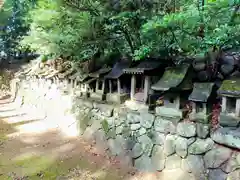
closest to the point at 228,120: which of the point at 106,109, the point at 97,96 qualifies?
the point at 106,109

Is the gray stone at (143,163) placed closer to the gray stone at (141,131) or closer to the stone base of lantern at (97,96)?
the gray stone at (141,131)

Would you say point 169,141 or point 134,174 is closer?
point 169,141

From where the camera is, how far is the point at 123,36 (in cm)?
579

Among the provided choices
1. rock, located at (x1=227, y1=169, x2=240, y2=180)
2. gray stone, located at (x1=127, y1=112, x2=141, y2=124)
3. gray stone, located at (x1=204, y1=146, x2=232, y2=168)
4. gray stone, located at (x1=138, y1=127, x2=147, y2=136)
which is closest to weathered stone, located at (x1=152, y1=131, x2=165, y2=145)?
gray stone, located at (x1=138, y1=127, x2=147, y2=136)

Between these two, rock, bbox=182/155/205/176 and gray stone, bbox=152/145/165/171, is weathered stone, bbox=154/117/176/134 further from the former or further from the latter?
rock, bbox=182/155/205/176

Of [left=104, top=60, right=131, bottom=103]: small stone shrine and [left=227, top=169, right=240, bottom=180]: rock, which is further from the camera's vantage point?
[left=104, top=60, right=131, bottom=103]: small stone shrine

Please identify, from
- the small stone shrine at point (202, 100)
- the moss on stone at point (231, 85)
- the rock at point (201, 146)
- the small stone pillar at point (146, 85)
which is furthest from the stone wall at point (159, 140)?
the moss on stone at point (231, 85)

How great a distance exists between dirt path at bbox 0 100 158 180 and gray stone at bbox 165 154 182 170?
15.8 inches

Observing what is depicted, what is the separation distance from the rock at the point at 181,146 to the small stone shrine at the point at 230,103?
69 centimetres

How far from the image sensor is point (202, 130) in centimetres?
375

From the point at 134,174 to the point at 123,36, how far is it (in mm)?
2963

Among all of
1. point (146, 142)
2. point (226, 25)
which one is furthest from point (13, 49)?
point (226, 25)

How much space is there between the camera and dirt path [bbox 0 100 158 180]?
15.7ft

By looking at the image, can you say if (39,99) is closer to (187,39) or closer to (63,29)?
(63,29)
